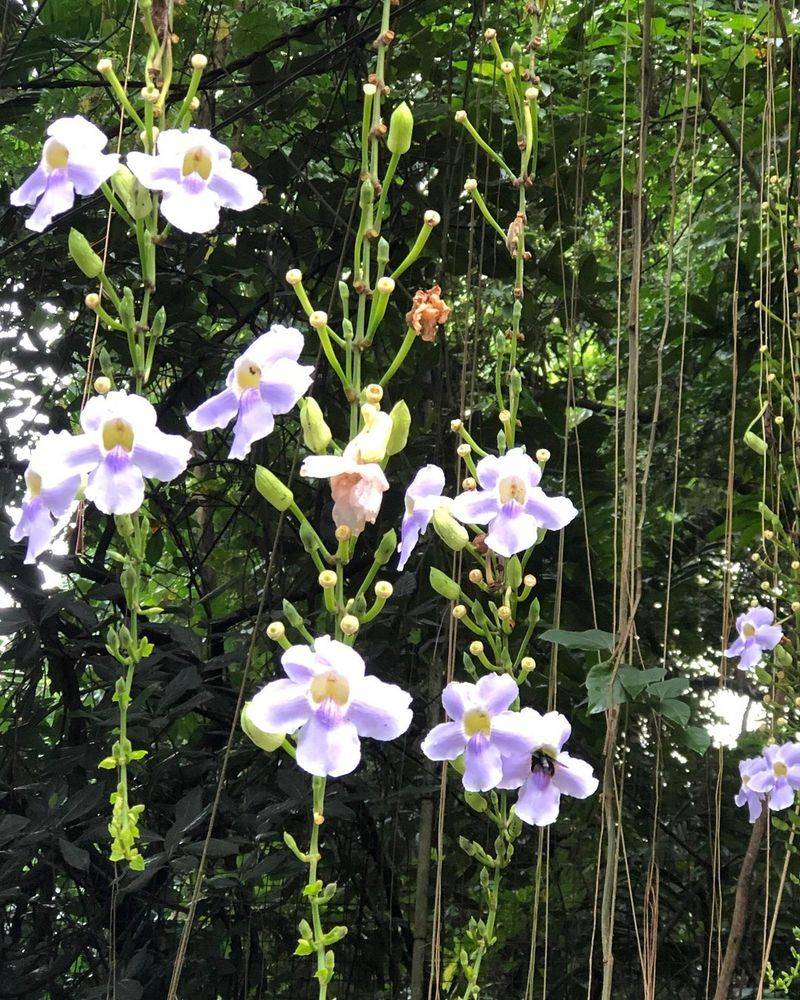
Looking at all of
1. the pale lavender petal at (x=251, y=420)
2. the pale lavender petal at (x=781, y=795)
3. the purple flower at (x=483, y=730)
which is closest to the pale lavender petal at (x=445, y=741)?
the purple flower at (x=483, y=730)

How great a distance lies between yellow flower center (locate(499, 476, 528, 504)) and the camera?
0.77 meters

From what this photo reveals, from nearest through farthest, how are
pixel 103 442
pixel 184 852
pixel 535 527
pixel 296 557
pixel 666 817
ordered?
pixel 103 442
pixel 535 527
pixel 184 852
pixel 296 557
pixel 666 817

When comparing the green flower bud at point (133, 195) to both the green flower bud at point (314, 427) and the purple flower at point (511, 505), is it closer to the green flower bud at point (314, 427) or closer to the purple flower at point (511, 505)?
the green flower bud at point (314, 427)

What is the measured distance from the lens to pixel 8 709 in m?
1.82

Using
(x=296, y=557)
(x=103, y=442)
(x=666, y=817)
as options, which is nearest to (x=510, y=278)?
(x=296, y=557)

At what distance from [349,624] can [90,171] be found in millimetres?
358

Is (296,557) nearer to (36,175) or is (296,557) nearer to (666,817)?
(666,817)

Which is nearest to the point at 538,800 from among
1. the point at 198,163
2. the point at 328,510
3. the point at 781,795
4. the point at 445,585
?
the point at 445,585

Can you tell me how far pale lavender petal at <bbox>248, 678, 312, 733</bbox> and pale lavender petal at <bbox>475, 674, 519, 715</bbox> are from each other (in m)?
0.16

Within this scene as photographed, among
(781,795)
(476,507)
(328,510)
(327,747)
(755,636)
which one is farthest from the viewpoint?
(328,510)

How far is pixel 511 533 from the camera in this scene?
2.48 ft

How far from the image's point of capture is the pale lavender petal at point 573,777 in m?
0.72

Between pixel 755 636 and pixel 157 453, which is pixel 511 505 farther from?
pixel 755 636

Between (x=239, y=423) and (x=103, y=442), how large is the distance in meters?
0.08
